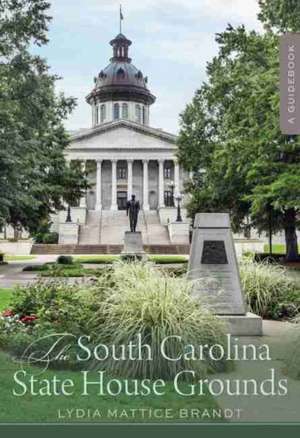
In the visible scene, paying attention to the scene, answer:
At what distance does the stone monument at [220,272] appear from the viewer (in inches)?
392

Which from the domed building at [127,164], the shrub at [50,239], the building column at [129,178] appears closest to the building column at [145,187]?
the domed building at [127,164]

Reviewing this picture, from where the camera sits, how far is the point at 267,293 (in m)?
12.1

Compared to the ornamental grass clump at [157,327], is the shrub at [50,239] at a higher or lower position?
lower

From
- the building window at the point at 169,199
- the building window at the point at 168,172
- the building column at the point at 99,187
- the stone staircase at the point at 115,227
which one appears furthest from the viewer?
the building window at the point at 168,172

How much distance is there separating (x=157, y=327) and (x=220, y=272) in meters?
3.62

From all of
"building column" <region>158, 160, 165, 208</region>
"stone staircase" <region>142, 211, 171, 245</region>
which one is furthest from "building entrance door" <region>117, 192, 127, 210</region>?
"stone staircase" <region>142, 211, 171, 245</region>

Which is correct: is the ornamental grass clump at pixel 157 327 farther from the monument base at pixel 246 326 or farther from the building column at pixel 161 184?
the building column at pixel 161 184

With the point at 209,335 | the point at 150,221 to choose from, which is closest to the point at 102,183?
the point at 150,221

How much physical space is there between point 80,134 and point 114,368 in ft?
264

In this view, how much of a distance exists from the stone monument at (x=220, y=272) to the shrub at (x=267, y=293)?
5.27 feet

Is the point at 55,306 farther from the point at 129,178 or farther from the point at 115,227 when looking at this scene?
the point at 129,178

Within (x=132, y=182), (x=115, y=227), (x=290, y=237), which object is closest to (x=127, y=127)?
(x=132, y=182)

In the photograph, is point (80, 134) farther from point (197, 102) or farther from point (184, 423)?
point (184, 423)

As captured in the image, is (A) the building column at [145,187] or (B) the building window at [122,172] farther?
(B) the building window at [122,172]
